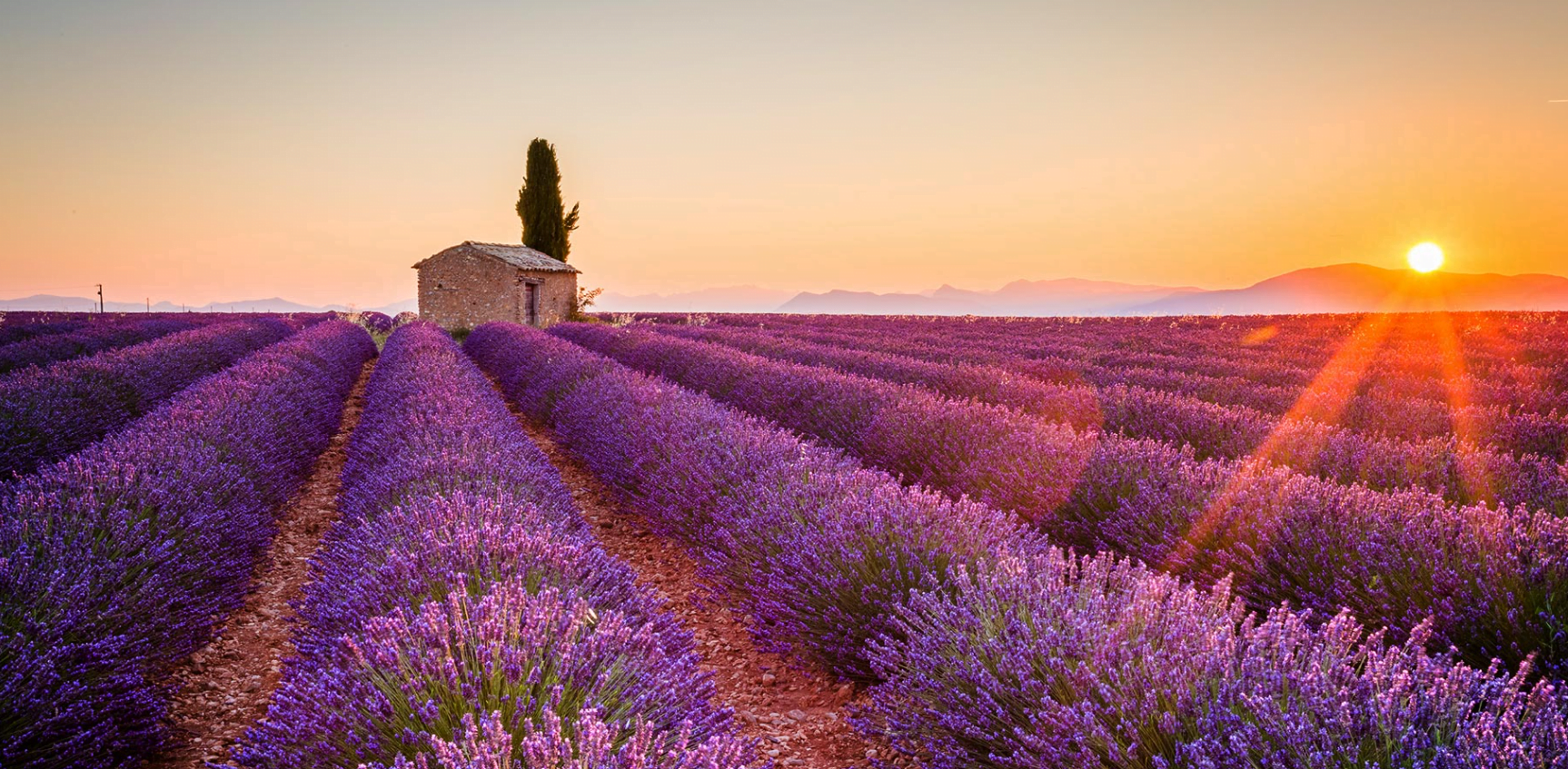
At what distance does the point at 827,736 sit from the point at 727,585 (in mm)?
1051

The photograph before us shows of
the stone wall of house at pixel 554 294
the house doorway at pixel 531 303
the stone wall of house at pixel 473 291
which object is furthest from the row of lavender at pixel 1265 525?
the stone wall of house at pixel 554 294

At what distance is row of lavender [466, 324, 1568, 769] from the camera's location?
53.5 inches

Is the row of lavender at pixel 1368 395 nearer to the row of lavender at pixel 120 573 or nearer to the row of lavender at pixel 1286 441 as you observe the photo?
the row of lavender at pixel 1286 441

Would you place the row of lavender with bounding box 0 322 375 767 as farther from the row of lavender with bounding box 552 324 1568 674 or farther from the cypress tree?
the cypress tree

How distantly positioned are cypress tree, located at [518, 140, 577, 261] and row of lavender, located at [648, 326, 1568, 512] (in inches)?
1130

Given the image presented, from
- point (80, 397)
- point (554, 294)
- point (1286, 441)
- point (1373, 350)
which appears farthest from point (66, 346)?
point (1373, 350)

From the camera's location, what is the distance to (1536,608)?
85.2 inches

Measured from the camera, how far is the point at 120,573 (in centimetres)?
258

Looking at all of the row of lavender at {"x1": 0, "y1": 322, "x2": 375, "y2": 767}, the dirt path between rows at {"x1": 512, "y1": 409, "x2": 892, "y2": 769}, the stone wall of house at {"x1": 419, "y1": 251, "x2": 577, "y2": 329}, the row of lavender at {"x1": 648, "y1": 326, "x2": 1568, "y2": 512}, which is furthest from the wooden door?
the dirt path between rows at {"x1": 512, "y1": 409, "x2": 892, "y2": 769}

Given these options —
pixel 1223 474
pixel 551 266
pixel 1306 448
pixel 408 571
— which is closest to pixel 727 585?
pixel 408 571

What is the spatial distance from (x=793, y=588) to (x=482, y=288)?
927 inches

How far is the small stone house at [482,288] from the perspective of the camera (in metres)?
23.6

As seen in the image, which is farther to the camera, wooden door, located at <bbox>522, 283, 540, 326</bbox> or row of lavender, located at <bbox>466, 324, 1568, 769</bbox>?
wooden door, located at <bbox>522, 283, 540, 326</bbox>

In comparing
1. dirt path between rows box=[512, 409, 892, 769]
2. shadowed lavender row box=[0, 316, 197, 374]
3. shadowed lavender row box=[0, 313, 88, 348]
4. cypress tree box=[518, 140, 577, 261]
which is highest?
cypress tree box=[518, 140, 577, 261]
